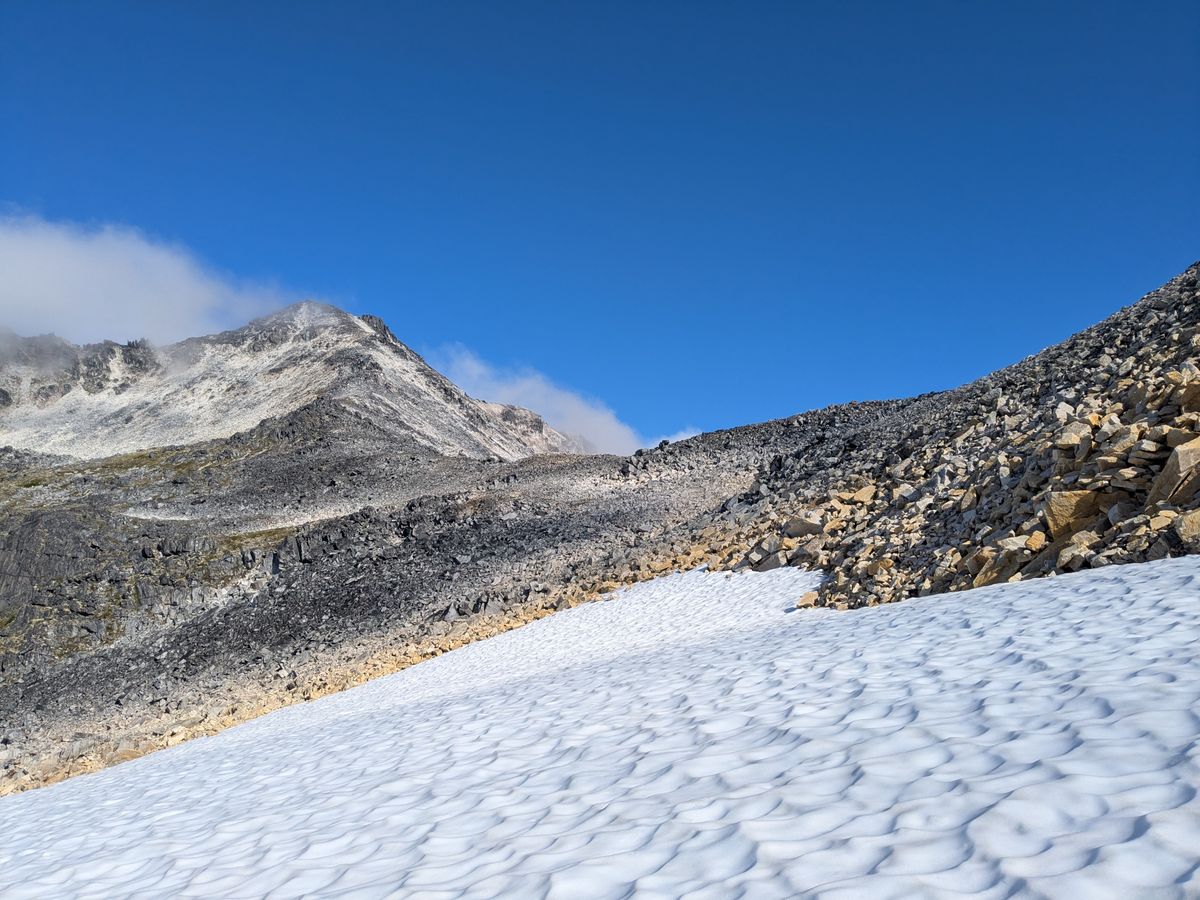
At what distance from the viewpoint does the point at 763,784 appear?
462 cm

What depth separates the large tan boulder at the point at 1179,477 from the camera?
10211mm

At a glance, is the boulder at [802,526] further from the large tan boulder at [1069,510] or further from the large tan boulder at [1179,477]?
the large tan boulder at [1179,477]

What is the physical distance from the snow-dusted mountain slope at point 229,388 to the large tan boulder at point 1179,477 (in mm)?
65020

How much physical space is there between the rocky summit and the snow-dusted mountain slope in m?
23.2

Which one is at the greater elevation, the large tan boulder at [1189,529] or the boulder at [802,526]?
the boulder at [802,526]

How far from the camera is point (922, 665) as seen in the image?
6.85 m

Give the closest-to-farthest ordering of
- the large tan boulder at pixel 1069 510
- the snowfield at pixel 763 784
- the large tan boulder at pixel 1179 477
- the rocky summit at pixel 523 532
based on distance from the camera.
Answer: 1. the snowfield at pixel 763 784
2. the large tan boulder at pixel 1179 477
3. the large tan boulder at pixel 1069 510
4. the rocky summit at pixel 523 532

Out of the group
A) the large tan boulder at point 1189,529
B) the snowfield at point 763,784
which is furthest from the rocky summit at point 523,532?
the snowfield at point 763,784

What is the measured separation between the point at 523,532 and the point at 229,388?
83985 millimetres

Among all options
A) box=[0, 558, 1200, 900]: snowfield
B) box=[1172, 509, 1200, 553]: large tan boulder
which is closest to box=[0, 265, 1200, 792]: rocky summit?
box=[1172, 509, 1200, 553]: large tan boulder

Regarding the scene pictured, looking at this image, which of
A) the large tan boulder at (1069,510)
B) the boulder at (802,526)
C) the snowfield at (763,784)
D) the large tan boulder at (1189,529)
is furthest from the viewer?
the boulder at (802,526)

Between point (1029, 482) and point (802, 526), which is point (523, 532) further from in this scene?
point (1029, 482)

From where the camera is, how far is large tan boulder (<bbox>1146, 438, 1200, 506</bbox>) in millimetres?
10211

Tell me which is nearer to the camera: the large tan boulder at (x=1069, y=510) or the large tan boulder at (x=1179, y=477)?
the large tan boulder at (x=1179, y=477)
